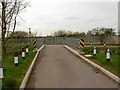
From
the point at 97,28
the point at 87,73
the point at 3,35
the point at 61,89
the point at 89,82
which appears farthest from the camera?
the point at 97,28

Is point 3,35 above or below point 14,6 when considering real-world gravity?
below

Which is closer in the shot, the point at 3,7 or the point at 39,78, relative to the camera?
the point at 39,78

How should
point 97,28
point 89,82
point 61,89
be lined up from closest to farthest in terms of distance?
point 61,89 → point 89,82 → point 97,28

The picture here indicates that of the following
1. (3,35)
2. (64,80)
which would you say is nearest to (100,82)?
(64,80)

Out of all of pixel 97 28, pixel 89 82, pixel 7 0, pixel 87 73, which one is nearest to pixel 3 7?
pixel 7 0

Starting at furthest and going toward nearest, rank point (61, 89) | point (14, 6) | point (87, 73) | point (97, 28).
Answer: point (97, 28) < point (14, 6) < point (87, 73) < point (61, 89)

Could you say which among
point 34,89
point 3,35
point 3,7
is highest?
point 3,7

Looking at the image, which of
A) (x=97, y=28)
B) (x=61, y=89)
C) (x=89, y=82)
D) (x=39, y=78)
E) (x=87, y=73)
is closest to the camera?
(x=61, y=89)

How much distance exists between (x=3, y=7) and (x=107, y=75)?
16439 millimetres

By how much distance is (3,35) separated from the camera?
24984 millimetres

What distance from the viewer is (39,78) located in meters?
11.7

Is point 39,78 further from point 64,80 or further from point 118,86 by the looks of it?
point 118,86

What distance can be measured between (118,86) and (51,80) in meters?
2.77

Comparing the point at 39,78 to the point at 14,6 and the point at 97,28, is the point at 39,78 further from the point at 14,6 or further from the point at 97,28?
the point at 97,28
